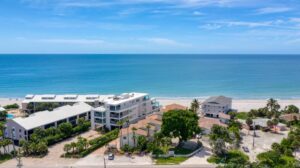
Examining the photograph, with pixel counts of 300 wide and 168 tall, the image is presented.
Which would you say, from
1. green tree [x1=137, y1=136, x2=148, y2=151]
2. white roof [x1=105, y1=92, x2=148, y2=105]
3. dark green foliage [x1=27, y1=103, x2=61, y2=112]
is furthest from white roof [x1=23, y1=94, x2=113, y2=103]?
green tree [x1=137, y1=136, x2=148, y2=151]

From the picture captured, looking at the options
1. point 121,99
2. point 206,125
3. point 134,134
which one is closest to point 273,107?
point 206,125

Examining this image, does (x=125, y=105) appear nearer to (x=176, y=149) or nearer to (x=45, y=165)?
(x=176, y=149)

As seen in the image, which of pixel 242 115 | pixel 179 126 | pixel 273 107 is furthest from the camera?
pixel 242 115

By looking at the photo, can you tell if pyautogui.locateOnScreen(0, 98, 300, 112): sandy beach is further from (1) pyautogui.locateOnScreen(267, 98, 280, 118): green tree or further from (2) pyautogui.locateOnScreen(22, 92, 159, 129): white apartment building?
(2) pyautogui.locateOnScreen(22, 92, 159, 129): white apartment building

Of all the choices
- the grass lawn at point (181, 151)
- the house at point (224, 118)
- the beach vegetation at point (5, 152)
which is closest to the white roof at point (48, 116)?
the beach vegetation at point (5, 152)

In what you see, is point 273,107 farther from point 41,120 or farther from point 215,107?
point 41,120

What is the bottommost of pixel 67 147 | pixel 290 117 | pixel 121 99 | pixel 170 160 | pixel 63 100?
pixel 170 160
